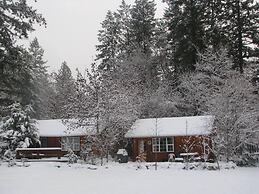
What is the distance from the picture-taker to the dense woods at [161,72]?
2223 cm

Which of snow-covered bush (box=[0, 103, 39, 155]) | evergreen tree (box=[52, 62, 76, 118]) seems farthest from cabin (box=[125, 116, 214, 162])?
snow-covered bush (box=[0, 103, 39, 155])

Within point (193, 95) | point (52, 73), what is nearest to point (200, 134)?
point (193, 95)

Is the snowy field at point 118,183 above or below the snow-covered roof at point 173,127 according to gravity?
below

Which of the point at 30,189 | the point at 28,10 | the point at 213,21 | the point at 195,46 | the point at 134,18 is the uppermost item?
the point at 134,18

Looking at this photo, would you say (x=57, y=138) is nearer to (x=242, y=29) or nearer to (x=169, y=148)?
Answer: (x=169, y=148)

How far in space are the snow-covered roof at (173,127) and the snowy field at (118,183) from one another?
7.66 meters

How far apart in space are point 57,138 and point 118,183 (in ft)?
66.3

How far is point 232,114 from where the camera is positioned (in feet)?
89.8

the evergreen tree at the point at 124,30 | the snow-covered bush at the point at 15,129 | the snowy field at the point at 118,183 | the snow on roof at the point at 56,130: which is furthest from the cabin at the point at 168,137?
the evergreen tree at the point at 124,30

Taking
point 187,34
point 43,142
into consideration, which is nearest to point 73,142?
point 43,142

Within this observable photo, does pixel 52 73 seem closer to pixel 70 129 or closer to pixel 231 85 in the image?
pixel 70 129

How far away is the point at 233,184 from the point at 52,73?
227ft

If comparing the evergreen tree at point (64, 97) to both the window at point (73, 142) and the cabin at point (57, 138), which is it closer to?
the cabin at point (57, 138)

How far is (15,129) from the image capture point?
32.8m
